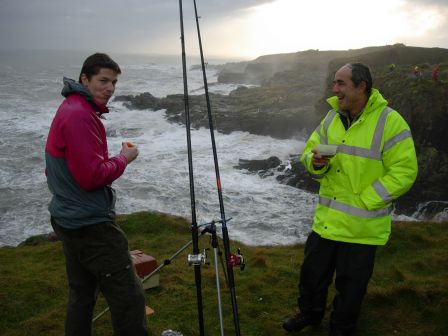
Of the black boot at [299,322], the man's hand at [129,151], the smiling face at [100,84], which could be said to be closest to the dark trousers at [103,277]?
the man's hand at [129,151]

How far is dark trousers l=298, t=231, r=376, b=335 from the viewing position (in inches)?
138

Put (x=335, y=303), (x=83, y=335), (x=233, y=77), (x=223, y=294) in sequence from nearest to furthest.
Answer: (x=83, y=335), (x=335, y=303), (x=223, y=294), (x=233, y=77)

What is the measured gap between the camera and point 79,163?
2.61 m

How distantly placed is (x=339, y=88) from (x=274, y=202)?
43.9 feet

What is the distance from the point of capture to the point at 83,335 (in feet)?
10.4

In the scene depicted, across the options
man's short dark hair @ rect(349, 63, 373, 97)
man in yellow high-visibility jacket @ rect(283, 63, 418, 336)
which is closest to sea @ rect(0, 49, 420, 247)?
man in yellow high-visibility jacket @ rect(283, 63, 418, 336)

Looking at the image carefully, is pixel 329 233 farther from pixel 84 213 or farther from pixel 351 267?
pixel 84 213

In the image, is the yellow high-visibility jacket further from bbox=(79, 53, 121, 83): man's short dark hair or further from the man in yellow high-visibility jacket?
bbox=(79, 53, 121, 83): man's short dark hair

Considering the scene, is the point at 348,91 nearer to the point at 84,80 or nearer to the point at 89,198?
the point at 84,80

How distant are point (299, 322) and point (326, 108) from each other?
77.7 feet

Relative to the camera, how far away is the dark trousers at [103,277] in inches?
112

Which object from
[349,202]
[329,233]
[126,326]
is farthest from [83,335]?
[349,202]

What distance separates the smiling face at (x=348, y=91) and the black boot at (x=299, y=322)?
210cm

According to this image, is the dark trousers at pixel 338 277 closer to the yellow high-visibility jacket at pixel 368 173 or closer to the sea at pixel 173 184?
the yellow high-visibility jacket at pixel 368 173
